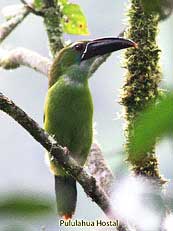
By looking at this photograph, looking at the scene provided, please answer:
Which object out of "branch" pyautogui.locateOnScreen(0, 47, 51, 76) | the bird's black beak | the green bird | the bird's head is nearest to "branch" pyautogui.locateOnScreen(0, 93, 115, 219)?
the green bird

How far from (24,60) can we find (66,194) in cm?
78

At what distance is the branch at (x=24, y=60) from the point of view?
2.67 meters

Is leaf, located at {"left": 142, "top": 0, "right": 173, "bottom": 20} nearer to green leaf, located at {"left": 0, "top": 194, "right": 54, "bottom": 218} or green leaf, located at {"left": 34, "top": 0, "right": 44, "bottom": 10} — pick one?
green leaf, located at {"left": 0, "top": 194, "right": 54, "bottom": 218}

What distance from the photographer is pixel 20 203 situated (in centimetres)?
38

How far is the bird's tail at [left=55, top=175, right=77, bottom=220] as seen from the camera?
7.23ft

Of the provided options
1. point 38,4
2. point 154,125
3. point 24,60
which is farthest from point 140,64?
point 154,125

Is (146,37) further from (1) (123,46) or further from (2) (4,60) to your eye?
(2) (4,60)

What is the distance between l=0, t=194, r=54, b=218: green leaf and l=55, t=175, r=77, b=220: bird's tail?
1797 millimetres

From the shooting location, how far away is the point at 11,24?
9.02 feet

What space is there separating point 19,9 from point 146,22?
68cm

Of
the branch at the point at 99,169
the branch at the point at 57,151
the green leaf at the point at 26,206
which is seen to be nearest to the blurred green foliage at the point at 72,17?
the branch at the point at 99,169

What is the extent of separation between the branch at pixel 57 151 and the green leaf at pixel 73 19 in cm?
115

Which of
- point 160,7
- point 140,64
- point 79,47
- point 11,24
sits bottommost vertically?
point 160,7

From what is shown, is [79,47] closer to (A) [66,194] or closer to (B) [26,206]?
(A) [66,194]
